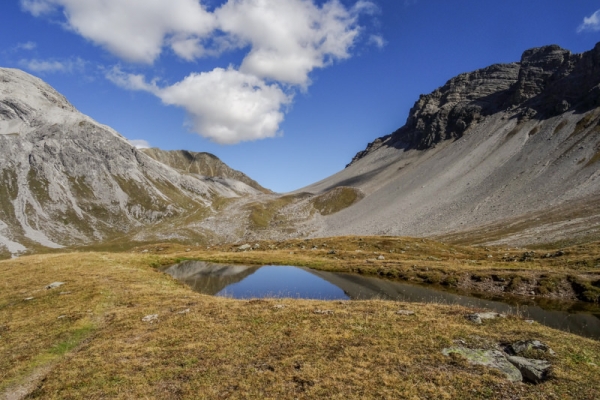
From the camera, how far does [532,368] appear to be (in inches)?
569

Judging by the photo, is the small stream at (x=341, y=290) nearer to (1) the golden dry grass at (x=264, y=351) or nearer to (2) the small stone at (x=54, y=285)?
(1) the golden dry grass at (x=264, y=351)

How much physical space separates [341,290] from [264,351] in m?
23.1

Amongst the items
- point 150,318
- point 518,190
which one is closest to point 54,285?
point 150,318

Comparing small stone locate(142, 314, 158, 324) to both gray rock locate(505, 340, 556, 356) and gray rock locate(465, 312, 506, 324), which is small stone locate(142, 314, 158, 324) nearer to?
gray rock locate(465, 312, 506, 324)

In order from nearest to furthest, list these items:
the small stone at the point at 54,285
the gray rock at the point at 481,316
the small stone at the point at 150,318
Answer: the gray rock at the point at 481,316 → the small stone at the point at 150,318 → the small stone at the point at 54,285

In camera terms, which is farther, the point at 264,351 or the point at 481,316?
the point at 481,316

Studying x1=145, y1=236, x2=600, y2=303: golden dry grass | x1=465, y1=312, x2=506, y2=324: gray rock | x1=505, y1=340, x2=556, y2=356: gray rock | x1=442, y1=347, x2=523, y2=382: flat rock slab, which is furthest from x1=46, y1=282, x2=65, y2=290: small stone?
x1=505, y1=340, x2=556, y2=356: gray rock

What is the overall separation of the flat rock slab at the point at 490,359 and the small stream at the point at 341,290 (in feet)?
36.1

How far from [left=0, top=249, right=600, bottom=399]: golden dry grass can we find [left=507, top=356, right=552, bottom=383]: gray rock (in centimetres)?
44

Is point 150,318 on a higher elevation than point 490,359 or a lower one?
higher

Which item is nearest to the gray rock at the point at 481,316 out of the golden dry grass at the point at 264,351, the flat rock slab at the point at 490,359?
the golden dry grass at the point at 264,351

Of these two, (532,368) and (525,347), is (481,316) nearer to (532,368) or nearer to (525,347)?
(525,347)

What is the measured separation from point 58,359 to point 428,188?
567 feet

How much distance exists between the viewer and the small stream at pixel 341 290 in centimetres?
2884
